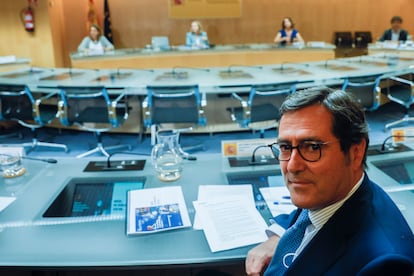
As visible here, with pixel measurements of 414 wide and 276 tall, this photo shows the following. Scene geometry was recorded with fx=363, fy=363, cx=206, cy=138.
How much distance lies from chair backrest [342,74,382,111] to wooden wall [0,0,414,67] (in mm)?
5355

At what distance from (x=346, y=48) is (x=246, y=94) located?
6.09m

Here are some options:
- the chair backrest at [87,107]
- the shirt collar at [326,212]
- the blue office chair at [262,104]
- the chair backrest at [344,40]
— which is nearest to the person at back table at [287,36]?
the chair backrest at [344,40]

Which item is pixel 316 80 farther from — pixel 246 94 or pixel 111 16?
pixel 111 16

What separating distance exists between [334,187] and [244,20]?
28.1ft

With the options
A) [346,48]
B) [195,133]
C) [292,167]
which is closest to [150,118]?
[195,133]

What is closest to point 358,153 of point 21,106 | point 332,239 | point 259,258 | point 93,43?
point 332,239

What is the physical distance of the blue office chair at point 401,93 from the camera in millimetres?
4316

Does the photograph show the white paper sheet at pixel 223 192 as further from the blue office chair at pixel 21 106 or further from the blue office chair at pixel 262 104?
the blue office chair at pixel 21 106

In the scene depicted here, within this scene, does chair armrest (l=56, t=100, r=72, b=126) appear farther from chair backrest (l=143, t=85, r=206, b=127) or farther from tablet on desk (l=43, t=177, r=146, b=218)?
tablet on desk (l=43, t=177, r=146, b=218)

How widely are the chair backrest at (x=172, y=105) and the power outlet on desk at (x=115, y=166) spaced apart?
5.77 ft

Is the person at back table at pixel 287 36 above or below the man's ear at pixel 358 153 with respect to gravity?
above

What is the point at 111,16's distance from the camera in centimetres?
848

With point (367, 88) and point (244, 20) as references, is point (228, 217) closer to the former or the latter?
point (367, 88)

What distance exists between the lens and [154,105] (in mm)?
3539
